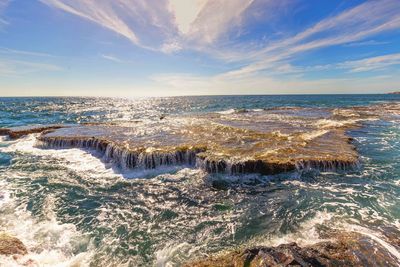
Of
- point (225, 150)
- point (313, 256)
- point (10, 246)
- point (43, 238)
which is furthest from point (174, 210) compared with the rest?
point (225, 150)

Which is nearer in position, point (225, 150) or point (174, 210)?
point (174, 210)

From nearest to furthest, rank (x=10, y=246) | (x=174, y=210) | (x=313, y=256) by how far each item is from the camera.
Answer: (x=313, y=256) → (x=10, y=246) → (x=174, y=210)

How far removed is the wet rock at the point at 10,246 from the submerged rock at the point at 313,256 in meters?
5.91

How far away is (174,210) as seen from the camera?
12.1 m

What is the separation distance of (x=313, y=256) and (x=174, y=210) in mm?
6935

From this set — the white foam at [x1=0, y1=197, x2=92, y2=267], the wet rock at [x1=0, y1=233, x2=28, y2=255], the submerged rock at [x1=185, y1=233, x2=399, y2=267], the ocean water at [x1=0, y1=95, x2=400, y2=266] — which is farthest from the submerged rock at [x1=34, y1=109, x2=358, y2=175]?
the wet rock at [x1=0, y1=233, x2=28, y2=255]

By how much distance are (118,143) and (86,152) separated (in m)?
4.05

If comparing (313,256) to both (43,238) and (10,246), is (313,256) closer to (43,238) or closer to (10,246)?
(10,246)

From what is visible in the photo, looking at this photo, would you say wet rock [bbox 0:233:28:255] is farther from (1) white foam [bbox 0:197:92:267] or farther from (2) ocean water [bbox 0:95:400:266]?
(2) ocean water [bbox 0:95:400:266]

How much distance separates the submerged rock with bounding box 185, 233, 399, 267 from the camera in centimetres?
648

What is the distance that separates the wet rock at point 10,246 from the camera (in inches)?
315

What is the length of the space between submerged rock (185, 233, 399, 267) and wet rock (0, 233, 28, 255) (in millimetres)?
5909

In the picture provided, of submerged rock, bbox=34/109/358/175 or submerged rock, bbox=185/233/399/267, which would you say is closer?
submerged rock, bbox=185/233/399/267

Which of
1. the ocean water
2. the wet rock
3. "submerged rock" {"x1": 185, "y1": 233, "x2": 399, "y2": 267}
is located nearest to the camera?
"submerged rock" {"x1": 185, "y1": 233, "x2": 399, "y2": 267}
